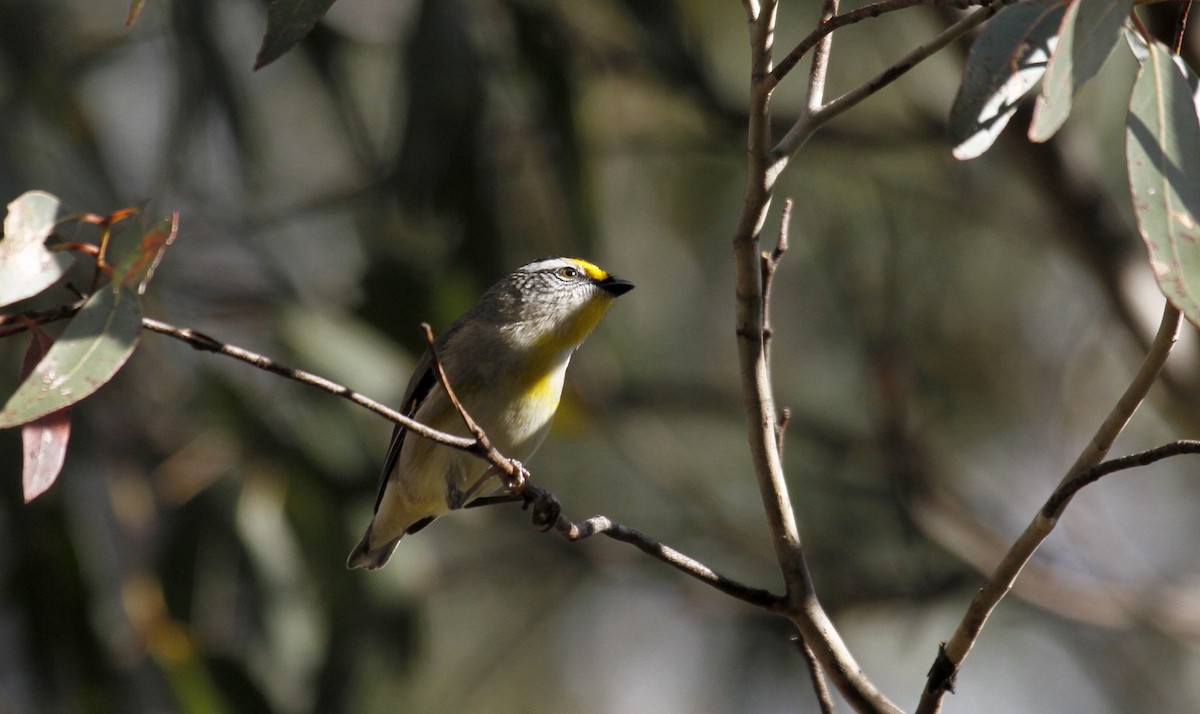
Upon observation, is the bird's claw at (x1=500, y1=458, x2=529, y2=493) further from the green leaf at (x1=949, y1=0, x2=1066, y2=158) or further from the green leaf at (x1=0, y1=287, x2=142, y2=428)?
the green leaf at (x1=949, y1=0, x2=1066, y2=158)

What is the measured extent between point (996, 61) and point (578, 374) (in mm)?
3572

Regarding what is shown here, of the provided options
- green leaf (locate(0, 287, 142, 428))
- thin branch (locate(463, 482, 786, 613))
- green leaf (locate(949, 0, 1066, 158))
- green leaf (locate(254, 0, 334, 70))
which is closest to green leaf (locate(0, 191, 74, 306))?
green leaf (locate(0, 287, 142, 428))

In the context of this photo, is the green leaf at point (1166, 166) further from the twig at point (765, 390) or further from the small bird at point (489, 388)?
the small bird at point (489, 388)

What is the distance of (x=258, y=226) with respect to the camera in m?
4.67

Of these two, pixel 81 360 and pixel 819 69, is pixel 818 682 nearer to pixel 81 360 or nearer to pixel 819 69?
pixel 819 69

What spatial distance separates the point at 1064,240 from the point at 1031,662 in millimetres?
2754

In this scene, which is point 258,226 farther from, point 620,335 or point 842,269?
point 842,269

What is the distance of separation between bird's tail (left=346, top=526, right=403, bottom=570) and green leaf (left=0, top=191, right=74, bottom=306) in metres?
1.58

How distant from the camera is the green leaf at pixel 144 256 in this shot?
5.00ft

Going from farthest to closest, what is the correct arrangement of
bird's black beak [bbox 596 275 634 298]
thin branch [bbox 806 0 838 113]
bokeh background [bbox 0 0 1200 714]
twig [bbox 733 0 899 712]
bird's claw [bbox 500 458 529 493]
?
1. bokeh background [bbox 0 0 1200 714]
2. bird's black beak [bbox 596 275 634 298]
3. bird's claw [bbox 500 458 529 493]
4. thin branch [bbox 806 0 838 113]
5. twig [bbox 733 0 899 712]

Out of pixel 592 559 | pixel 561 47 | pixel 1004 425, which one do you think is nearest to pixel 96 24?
pixel 561 47

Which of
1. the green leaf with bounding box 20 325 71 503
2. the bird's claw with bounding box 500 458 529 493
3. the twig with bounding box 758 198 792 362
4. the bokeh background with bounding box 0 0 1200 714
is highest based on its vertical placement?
the twig with bounding box 758 198 792 362

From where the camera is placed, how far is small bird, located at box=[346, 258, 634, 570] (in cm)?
263

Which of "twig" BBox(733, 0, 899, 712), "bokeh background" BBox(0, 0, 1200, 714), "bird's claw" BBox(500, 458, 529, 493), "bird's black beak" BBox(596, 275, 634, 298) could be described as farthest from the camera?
"bokeh background" BBox(0, 0, 1200, 714)
